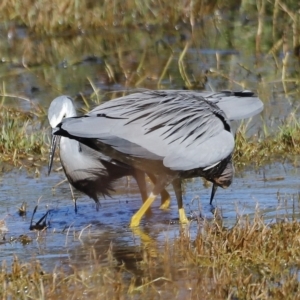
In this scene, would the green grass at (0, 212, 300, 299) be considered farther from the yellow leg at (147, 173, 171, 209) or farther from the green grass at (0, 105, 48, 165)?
the green grass at (0, 105, 48, 165)

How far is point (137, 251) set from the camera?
5.11 meters

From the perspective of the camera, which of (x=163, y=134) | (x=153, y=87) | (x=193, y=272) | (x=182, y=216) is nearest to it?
(x=193, y=272)

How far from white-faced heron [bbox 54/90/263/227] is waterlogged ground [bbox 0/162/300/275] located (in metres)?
0.23

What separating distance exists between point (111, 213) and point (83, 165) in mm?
418

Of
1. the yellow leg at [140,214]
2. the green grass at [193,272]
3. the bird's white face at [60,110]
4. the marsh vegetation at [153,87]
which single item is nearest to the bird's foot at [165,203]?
the marsh vegetation at [153,87]

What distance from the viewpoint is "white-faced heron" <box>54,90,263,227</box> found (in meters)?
5.51

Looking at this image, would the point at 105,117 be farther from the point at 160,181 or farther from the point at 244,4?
the point at 244,4

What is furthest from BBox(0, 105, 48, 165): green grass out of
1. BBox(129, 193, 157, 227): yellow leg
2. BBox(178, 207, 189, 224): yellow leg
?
BBox(178, 207, 189, 224): yellow leg

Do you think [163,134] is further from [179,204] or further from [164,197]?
[164,197]

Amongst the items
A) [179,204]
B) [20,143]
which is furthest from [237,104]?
[20,143]

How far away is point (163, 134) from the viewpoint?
5668mm

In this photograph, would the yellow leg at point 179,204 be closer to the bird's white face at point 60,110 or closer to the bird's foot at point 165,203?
the bird's foot at point 165,203

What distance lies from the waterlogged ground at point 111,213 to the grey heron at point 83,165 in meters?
0.19

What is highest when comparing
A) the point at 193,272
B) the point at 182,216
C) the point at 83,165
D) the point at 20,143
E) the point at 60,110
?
the point at 60,110
